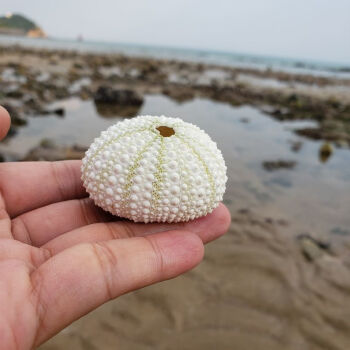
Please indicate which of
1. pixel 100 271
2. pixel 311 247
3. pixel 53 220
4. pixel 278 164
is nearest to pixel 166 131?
pixel 53 220

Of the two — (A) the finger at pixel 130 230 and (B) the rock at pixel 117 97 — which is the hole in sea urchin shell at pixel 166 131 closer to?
(A) the finger at pixel 130 230

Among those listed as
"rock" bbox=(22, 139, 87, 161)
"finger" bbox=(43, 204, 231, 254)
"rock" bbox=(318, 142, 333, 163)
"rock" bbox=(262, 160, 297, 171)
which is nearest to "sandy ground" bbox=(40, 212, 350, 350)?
"finger" bbox=(43, 204, 231, 254)

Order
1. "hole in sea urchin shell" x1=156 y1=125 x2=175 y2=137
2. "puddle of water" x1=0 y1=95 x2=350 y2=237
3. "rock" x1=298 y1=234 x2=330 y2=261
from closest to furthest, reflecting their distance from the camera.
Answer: "hole in sea urchin shell" x1=156 y1=125 x2=175 y2=137
"rock" x1=298 y1=234 x2=330 y2=261
"puddle of water" x1=0 y1=95 x2=350 y2=237

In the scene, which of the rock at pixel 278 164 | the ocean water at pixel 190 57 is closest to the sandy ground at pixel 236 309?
the rock at pixel 278 164

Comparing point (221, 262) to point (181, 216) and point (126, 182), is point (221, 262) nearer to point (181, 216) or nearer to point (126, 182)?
point (181, 216)

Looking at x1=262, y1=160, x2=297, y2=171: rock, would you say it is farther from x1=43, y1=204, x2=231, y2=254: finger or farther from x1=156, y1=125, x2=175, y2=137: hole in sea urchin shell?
x1=156, y1=125, x2=175, y2=137: hole in sea urchin shell

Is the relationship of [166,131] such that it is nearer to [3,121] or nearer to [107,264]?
[107,264]

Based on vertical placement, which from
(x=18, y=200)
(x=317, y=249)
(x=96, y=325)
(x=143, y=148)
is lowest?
(x=96, y=325)

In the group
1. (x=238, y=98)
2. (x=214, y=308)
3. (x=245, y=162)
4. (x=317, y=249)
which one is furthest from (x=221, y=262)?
(x=238, y=98)
